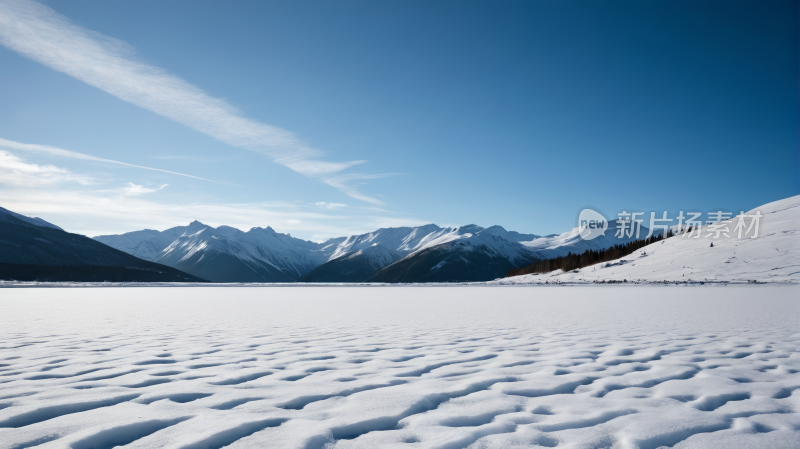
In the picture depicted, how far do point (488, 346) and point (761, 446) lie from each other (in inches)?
234

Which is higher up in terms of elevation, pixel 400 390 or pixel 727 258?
pixel 727 258

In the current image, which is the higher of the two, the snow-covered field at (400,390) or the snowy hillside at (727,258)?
the snowy hillside at (727,258)

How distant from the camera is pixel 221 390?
5715mm

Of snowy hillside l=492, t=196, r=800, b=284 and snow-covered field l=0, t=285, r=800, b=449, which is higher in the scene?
snowy hillside l=492, t=196, r=800, b=284

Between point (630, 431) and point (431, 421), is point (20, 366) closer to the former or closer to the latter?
point (431, 421)

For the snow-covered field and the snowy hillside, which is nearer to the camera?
the snow-covered field

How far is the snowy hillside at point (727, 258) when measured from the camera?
57219mm

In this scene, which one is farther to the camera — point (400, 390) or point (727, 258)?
point (727, 258)

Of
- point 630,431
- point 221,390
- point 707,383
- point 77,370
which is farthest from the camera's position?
point 77,370

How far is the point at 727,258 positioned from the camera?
6462 centimetres

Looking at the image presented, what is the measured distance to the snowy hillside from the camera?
5722 centimetres

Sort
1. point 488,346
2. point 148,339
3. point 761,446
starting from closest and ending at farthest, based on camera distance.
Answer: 1. point 761,446
2. point 488,346
3. point 148,339

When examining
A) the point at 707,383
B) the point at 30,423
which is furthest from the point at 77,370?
the point at 707,383

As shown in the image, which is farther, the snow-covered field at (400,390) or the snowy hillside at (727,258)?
the snowy hillside at (727,258)
